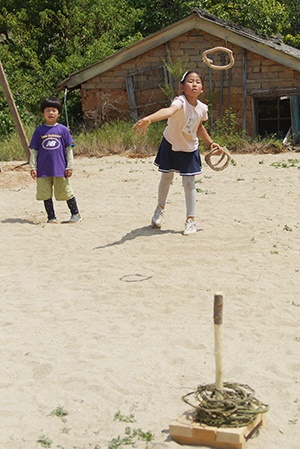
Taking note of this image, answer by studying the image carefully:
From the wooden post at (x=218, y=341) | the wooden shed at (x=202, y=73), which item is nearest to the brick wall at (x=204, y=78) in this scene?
the wooden shed at (x=202, y=73)

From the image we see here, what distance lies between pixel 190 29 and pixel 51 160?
1119 centimetres

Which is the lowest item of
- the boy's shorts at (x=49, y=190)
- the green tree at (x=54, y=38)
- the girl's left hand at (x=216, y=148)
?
the boy's shorts at (x=49, y=190)

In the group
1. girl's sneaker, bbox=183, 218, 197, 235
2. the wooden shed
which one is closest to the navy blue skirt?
girl's sneaker, bbox=183, 218, 197, 235

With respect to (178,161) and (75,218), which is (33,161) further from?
(178,161)

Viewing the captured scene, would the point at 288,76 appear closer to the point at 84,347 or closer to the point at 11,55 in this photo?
the point at 11,55

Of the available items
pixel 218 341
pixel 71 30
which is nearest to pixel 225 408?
pixel 218 341

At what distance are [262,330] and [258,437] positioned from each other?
68.0 inches

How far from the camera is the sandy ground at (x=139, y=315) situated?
4.62 m

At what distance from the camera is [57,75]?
2277 centimetres

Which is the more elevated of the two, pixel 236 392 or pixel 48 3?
pixel 48 3

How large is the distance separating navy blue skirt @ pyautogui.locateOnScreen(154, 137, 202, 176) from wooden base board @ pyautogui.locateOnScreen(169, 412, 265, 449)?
4.74m

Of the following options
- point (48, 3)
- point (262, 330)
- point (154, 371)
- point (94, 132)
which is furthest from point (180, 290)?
point (48, 3)

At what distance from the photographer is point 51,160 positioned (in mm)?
9766

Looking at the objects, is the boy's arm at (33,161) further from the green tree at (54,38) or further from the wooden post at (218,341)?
the green tree at (54,38)
